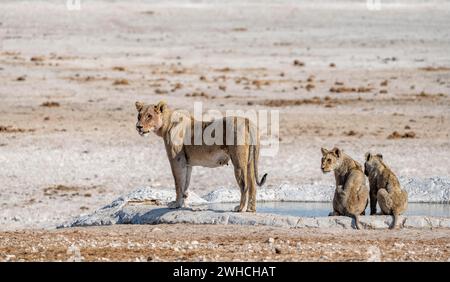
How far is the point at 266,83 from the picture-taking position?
3553 cm

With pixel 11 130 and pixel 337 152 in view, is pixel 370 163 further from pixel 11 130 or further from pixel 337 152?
pixel 11 130

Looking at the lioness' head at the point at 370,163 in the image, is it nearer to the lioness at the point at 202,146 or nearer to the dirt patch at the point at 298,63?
the lioness at the point at 202,146

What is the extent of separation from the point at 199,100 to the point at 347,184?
19556mm

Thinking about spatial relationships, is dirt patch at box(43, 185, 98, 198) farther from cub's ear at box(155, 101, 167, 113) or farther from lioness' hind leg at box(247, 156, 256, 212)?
lioness' hind leg at box(247, 156, 256, 212)

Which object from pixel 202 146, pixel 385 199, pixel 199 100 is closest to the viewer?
pixel 385 199

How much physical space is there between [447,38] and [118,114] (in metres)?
31.3

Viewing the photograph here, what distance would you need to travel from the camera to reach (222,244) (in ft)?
37.0

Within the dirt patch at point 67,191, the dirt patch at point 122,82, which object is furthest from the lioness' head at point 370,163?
the dirt patch at point 122,82

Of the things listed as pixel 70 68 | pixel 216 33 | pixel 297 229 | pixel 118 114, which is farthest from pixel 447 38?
pixel 297 229

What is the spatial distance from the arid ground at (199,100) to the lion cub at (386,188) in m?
0.35

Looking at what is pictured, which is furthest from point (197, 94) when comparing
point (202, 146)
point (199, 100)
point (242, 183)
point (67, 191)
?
point (242, 183)

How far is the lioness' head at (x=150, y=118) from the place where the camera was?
40.5 feet

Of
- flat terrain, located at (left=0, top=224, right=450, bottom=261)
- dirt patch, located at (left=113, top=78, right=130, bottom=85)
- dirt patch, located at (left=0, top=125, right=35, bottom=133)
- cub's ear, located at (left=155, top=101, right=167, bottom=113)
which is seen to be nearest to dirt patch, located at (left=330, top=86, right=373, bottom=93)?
dirt patch, located at (left=113, top=78, right=130, bottom=85)

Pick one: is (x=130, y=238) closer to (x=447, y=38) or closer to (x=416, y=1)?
(x=447, y=38)
